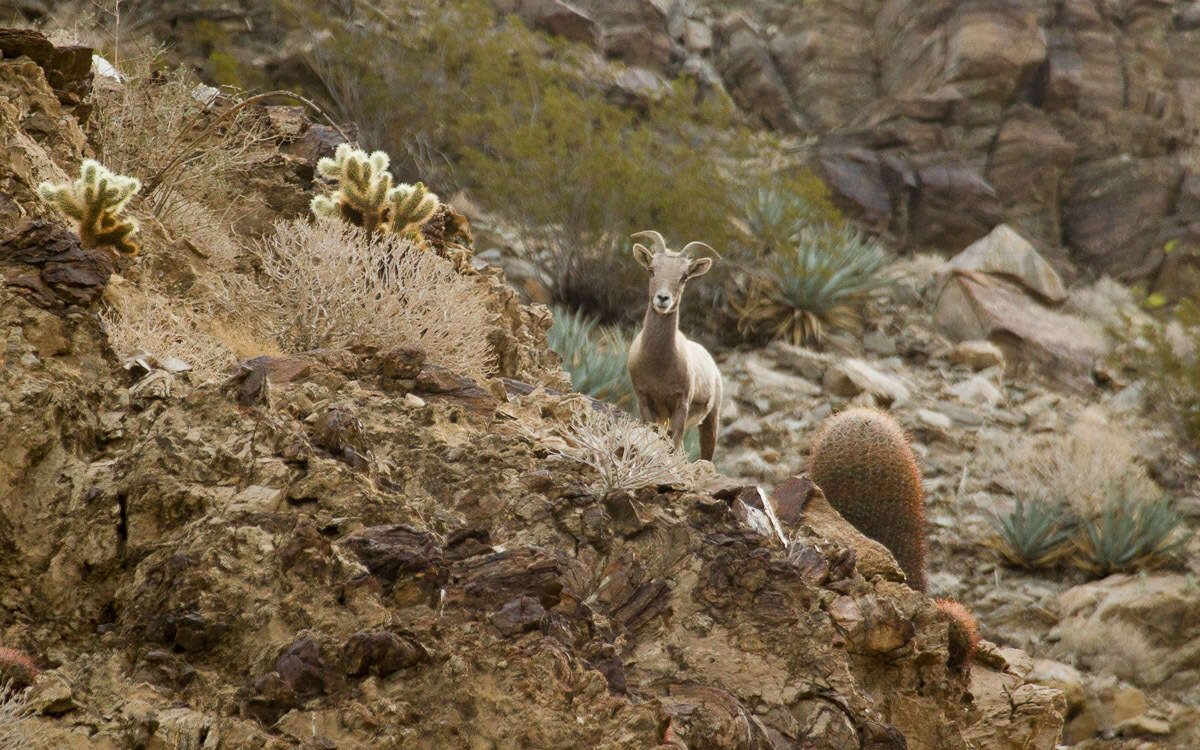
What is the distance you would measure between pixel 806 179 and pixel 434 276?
40.1 feet

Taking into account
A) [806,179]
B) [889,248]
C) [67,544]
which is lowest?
[889,248]

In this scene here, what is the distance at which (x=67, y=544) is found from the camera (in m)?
3.57

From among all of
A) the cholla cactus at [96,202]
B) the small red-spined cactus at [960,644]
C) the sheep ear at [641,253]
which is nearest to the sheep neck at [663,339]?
the sheep ear at [641,253]

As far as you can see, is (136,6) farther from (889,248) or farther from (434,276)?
(434,276)

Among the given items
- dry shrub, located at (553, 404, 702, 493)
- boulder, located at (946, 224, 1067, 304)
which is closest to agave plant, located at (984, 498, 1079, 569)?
boulder, located at (946, 224, 1067, 304)

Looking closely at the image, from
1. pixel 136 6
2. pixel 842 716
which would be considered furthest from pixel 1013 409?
pixel 136 6

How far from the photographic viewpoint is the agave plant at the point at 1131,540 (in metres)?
11.1

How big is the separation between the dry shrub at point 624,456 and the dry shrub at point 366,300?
137 cm

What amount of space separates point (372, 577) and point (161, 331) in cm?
194

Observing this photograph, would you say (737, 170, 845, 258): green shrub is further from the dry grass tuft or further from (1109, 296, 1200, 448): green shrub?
the dry grass tuft

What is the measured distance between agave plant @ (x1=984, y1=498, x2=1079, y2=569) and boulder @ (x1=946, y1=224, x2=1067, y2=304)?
701cm

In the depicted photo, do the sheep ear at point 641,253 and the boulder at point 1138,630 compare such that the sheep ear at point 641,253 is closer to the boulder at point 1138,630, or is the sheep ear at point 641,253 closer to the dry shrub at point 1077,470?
the boulder at point 1138,630

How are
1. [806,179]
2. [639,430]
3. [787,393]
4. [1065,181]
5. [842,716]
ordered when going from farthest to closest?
[1065,181], [806,179], [787,393], [639,430], [842,716]

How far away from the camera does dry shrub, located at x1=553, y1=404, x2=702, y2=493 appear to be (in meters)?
4.31
